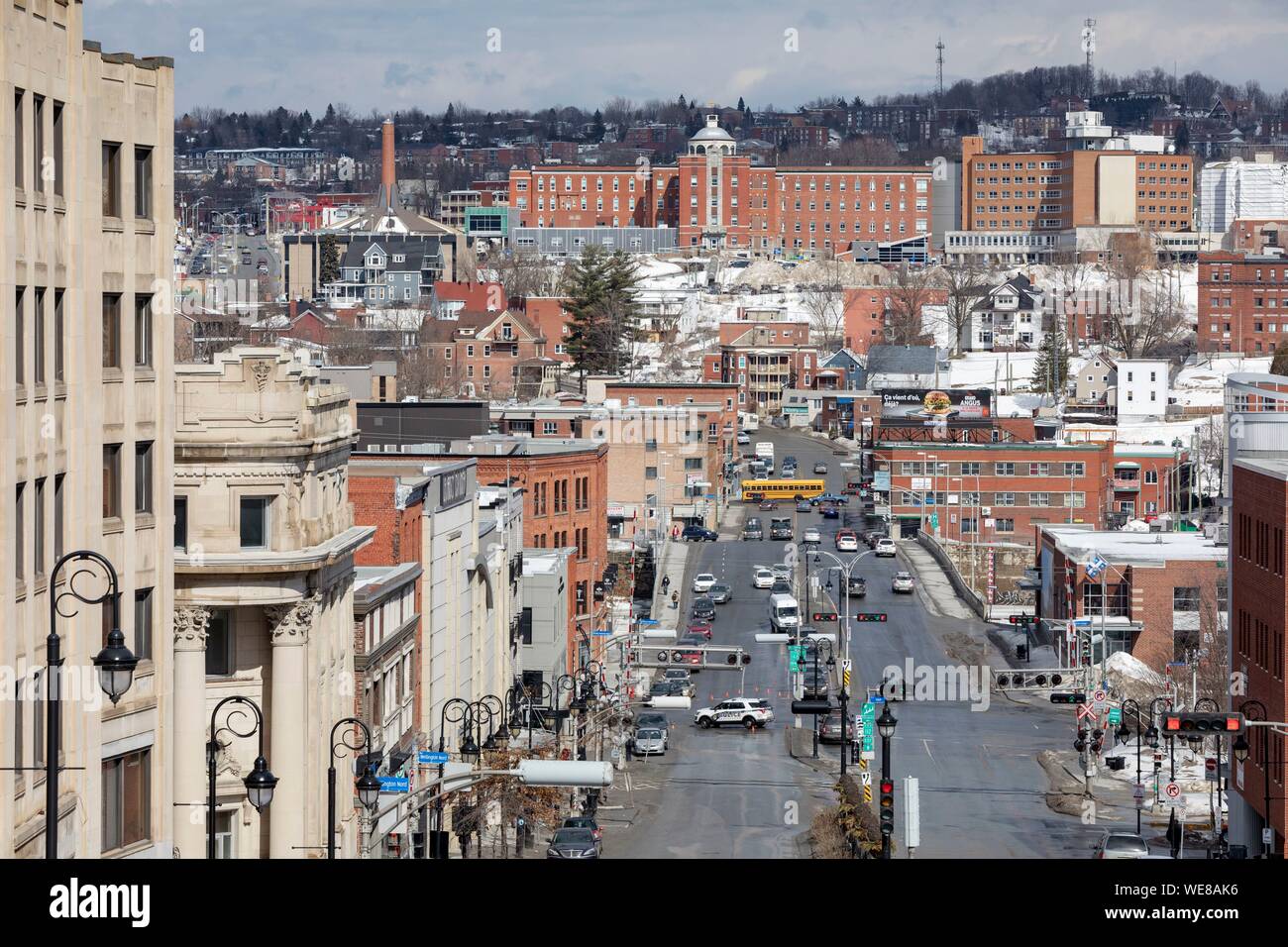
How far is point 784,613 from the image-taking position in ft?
274

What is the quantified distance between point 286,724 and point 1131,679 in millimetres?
Result: 48710

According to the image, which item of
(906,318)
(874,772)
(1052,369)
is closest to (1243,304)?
(906,318)

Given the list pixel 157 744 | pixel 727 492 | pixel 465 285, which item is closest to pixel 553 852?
pixel 157 744

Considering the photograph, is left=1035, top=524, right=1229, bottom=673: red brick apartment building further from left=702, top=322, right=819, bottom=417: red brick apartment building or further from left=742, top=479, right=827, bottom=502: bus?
left=702, top=322, right=819, bottom=417: red brick apartment building

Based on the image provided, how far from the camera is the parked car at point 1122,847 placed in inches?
1642

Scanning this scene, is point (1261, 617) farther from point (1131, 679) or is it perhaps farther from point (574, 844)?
point (1131, 679)

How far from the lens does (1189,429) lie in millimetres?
131625

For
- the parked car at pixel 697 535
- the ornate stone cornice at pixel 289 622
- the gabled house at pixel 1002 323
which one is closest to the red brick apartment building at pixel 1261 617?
the ornate stone cornice at pixel 289 622

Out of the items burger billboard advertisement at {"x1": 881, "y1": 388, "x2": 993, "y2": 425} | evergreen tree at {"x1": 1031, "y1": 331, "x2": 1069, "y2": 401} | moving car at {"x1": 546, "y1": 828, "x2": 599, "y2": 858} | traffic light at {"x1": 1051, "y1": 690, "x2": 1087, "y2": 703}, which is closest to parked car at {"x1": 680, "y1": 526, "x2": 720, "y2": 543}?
burger billboard advertisement at {"x1": 881, "y1": 388, "x2": 993, "y2": 425}

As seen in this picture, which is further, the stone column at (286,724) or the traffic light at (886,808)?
the traffic light at (886,808)

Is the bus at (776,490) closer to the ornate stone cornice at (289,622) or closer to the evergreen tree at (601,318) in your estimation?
the evergreen tree at (601,318)

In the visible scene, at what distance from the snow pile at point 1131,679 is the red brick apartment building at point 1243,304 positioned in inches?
4517

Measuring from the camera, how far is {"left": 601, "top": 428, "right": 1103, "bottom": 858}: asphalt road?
153 feet
